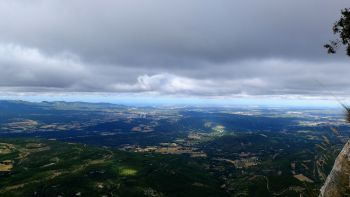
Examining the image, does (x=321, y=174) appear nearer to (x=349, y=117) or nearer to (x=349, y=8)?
(x=349, y=117)

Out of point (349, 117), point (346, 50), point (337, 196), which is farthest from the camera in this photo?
point (346, 50)

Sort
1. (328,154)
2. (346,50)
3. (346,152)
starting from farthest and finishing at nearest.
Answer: (346,50)
(346,152)
(328,154)

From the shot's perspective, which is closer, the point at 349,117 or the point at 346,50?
the point at 349,117

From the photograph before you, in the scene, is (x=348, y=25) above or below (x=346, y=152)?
above

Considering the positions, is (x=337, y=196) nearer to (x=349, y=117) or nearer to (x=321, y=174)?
(x=321, y=174)

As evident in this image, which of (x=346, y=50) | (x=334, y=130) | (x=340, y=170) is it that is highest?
(x=346, y=50)

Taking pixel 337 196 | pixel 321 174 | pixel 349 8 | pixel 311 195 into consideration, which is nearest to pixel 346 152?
pixel 337 196

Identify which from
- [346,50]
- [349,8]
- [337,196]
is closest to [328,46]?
[346,50]
